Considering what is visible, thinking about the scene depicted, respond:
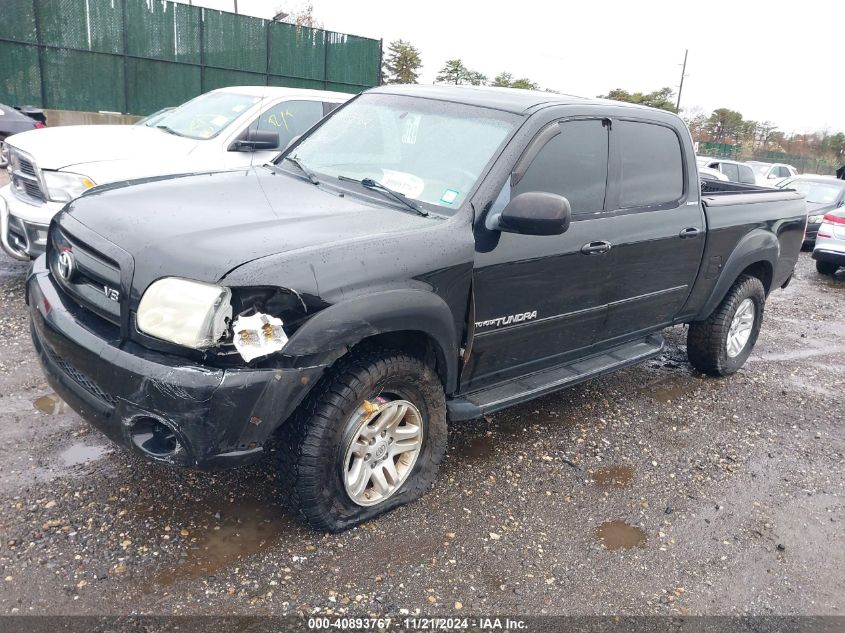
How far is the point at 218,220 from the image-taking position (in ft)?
9.18

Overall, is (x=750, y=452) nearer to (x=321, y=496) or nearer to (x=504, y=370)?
(x=504, y=370)

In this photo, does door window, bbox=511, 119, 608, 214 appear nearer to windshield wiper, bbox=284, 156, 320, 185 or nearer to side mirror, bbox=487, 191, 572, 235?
side mirror, bbox=487, 191, 572, 235

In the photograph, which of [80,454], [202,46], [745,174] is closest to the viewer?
[80,454]

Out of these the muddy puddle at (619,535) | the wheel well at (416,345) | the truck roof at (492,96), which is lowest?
the muddy puddle at (619,535)

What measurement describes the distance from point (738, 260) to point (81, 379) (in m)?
4.33

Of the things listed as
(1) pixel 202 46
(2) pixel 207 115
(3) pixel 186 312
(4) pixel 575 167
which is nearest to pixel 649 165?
(4) pixel 575 167

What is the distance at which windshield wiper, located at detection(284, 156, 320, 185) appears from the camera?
140 inches

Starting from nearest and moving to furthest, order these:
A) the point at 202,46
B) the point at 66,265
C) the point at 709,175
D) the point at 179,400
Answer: the point at 179,400 < the point at 66,265 < the point at 709,175 < the point at 202,46

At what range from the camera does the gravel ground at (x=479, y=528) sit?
2.66 metres

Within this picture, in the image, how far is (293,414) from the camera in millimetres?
2783

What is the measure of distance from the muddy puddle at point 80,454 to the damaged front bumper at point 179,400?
820 millimetres

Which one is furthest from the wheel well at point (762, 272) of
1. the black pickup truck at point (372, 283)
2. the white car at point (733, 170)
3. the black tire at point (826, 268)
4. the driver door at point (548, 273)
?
the white car at point (733, 170)

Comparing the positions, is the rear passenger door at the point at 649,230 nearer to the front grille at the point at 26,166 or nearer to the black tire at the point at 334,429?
the black tire at the point at 334,429

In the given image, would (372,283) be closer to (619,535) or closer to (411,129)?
(411,129)
